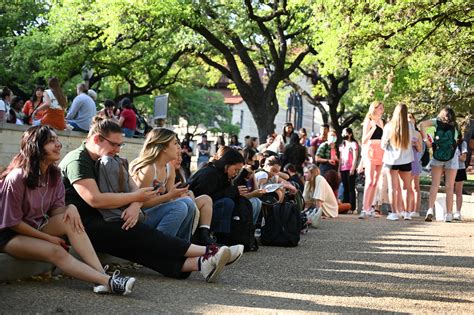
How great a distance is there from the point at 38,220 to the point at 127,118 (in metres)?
16.9

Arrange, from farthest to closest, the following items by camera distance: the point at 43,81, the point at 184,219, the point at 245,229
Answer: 1. the point at 43,81
2. the point at 245,229
3. the point at 184,219

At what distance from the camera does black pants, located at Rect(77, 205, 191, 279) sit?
7.77 metres

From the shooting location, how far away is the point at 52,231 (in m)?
7.22

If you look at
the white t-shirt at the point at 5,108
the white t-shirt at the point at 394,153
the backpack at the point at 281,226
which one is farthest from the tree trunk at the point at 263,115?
the backpack at the point at 281,226

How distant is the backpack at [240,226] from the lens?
10484mm

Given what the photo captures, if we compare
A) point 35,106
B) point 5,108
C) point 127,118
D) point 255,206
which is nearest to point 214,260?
point 255,206

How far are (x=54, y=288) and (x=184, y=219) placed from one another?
1.83 meters

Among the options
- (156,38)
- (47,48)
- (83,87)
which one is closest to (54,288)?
(83,87)

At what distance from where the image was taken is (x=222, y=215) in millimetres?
10430

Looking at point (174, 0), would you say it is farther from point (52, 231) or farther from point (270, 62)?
point (52, 231)

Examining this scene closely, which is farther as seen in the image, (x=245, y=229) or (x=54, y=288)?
(x=245, y=229)

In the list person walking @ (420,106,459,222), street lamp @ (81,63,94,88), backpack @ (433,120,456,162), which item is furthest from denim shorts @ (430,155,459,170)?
street lamp @ (81,63,94,88)

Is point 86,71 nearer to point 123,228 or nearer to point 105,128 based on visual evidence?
point 105,128

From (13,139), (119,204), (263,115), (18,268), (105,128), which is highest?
(263,115)
